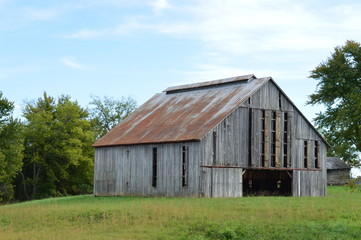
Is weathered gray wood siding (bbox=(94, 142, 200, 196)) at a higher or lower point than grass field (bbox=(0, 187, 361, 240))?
higher

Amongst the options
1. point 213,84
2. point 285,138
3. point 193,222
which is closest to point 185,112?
point 213,84

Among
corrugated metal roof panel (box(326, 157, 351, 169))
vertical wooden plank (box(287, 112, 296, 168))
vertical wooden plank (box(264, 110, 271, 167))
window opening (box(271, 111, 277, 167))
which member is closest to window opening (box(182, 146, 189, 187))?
vertical wooden plank (box(264, 110, 271, 167))

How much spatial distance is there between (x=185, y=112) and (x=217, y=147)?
5.94 metres

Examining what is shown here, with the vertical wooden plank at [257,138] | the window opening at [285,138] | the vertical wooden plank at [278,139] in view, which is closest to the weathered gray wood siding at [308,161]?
the window opening at [285,138]

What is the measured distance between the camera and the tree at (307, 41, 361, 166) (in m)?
64.3

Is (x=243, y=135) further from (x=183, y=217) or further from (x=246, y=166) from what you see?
(x=183, y=217)

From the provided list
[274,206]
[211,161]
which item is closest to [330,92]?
[211,161]

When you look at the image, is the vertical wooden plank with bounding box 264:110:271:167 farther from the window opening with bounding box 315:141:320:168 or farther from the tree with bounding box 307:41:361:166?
the tree with bounding box 307:41:361:166

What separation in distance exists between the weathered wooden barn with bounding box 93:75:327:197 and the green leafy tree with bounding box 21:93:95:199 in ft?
70.2

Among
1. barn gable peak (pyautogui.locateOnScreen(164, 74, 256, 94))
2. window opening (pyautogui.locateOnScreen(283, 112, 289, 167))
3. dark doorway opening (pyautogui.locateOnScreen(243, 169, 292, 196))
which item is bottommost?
dark doorway opening (pyautogui.locateOnScreen(243, 169, 292, 196))

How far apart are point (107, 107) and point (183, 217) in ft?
222

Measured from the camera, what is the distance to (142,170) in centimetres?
4481

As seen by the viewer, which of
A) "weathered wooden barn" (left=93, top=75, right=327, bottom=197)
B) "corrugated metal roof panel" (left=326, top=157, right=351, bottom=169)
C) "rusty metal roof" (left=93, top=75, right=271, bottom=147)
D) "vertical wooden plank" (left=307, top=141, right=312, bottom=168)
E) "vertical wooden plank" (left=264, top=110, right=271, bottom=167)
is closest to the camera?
"weathered wooden barn" (left=93, top=75, right=327, bottom=197)

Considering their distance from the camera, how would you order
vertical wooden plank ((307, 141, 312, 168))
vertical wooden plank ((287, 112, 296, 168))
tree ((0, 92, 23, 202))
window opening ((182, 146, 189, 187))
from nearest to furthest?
window opening ((182, 146, 189, 187)), vertical wooden plank ((287, 112, 296, 168)), vertical wooden plank ((307, 141, 312, 168)), tree ((0, 92, 23, 202))
